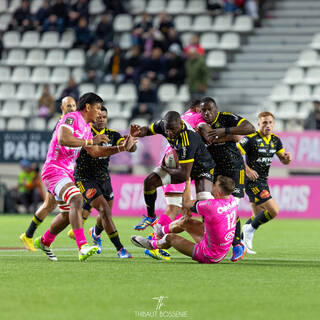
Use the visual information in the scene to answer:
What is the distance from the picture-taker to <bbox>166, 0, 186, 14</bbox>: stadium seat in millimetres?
28734

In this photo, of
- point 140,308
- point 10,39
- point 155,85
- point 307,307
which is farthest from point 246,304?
point 10,39

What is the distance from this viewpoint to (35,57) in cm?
2952

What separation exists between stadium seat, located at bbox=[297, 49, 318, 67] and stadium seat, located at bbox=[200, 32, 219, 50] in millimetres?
3064

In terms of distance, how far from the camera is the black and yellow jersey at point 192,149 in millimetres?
10367

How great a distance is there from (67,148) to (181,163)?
1501 mm

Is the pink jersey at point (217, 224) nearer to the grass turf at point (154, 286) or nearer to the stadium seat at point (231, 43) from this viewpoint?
the grass turf at point (154, 286)

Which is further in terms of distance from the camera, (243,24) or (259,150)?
(243,24)

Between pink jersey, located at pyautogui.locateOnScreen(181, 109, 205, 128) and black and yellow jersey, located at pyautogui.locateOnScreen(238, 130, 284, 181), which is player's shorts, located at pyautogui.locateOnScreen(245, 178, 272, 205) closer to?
black and yellow jersey, located at pyautogui.locateOnScreen(238, 130, 284, 181)

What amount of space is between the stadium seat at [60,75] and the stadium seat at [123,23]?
2435mm

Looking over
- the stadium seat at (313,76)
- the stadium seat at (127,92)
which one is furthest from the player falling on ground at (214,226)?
the stadium seat at (127,92)

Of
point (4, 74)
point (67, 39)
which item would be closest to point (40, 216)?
point (4, 74)

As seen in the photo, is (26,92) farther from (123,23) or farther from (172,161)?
(172,161)

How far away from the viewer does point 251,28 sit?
27.6 m

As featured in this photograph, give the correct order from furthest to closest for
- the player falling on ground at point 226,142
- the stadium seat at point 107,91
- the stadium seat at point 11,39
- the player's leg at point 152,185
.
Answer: the stadium seat at point 11,39
the stadium seat at point 107,91
the player's leg at point 152,185
the player falling on ground at point 226,142
